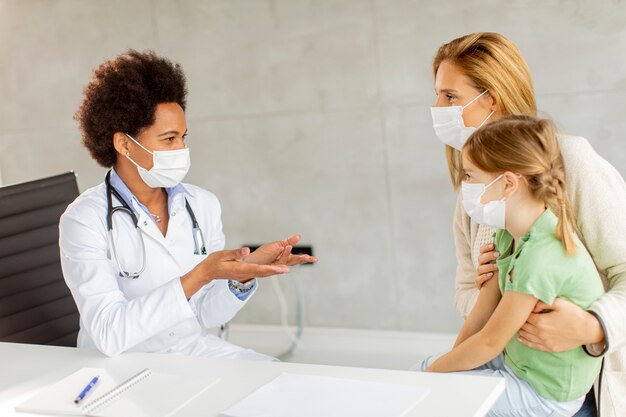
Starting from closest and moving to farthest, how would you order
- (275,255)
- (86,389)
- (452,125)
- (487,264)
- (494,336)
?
(86,389)
(494,336)
(487,264)
(275,255)
(452,125)

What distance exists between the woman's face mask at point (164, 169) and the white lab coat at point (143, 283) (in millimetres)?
69

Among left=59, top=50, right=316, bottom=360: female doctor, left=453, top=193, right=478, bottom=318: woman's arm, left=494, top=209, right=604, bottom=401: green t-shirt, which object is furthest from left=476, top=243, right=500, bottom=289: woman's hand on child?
left=59, top=50, right=316, bottom=360: female doctor

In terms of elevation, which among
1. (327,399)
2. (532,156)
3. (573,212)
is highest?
(532,156)

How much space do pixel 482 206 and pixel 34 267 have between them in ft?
5.03

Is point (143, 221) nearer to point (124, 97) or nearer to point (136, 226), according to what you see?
A: point (136, 226)

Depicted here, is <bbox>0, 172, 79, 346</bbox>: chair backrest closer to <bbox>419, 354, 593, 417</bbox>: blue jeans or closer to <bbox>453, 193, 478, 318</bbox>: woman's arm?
<bbox>453, 193, 478, 318</bbox>: woman's arm

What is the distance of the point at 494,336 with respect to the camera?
183cm

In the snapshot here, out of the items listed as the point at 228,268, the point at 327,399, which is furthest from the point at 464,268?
the point at 327,399

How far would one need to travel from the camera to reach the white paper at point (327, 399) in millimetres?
1505

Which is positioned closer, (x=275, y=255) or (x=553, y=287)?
(x=553, y=287)

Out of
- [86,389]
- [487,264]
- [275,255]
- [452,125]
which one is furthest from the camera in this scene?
[452,125]

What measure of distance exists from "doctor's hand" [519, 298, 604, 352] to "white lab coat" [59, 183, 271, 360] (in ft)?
2.73

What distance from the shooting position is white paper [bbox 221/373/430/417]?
1505 millimetres

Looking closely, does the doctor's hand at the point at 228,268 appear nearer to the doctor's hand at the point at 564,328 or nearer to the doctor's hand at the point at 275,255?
the doctor's hand at the point at 275,255
